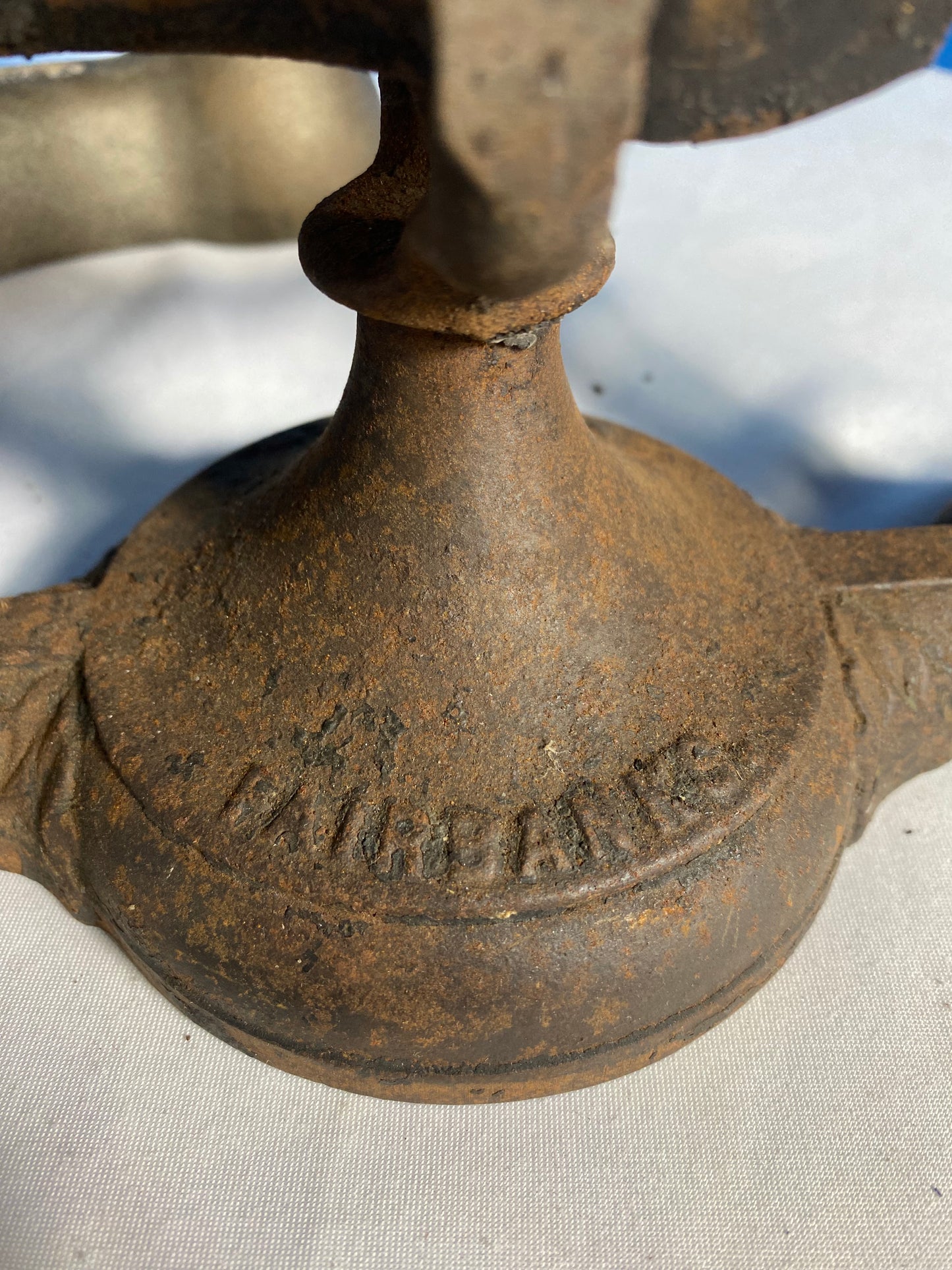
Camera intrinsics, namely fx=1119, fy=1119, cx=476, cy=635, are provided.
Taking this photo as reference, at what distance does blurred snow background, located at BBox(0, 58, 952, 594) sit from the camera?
1498mm

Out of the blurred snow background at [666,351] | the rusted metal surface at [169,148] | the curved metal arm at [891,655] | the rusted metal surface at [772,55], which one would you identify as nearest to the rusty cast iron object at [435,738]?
the curved metal arm at [891,655]

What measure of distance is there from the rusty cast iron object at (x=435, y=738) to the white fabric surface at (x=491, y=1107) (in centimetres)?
8

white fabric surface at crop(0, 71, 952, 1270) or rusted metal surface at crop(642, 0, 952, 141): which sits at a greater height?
rusted metal surface at crop(642, 0, 952, 141)

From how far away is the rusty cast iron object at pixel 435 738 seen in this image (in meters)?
0.81

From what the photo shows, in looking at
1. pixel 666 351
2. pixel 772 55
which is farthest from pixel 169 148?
pixel 772 55

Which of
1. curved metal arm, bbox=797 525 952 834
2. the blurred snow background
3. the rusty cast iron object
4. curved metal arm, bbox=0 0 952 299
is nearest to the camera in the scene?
curved metal arm, bbox=0 0 952 299

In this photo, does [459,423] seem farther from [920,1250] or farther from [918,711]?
[920,1250]

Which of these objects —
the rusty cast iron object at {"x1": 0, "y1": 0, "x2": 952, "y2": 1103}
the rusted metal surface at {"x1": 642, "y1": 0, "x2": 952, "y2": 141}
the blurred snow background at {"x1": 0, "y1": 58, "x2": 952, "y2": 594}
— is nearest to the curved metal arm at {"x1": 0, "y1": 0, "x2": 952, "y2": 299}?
the rusted metal surface at {"x1": 642, "y1": 0, "x2": 952, "y2": 141}

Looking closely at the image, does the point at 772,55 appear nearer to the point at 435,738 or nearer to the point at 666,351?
the point at 435,738

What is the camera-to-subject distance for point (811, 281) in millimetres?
1708

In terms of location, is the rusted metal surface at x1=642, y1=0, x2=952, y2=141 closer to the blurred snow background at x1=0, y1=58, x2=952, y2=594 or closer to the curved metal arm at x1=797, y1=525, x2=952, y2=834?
the curved metal arm at x1=797, y1=525, x2=952, y2=834

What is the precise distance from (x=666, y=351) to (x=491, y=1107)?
1121 millimetres

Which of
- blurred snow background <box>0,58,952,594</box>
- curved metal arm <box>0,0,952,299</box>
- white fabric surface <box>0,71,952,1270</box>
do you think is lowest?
white fabric surface <box>0,71,952,1270</box>

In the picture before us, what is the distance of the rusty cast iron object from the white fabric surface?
0.08 meters
